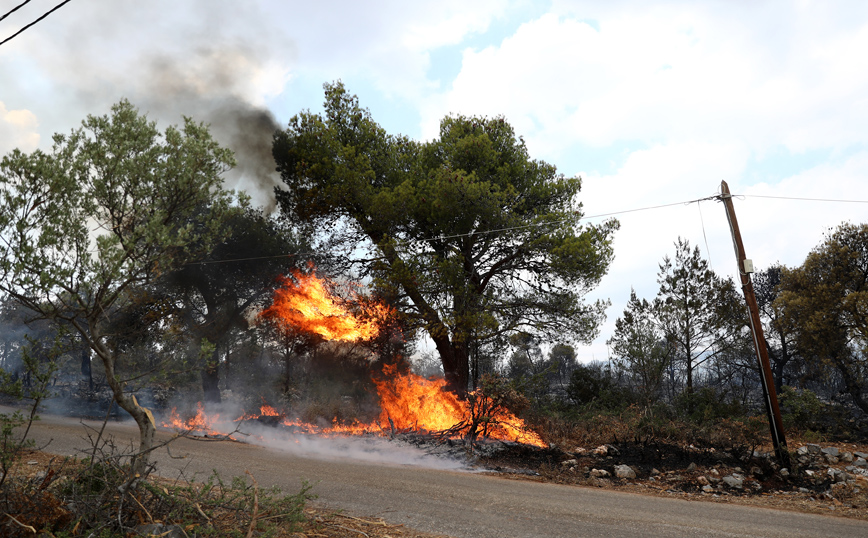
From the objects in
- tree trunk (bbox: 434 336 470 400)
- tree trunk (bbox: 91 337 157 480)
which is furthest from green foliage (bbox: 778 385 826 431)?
tree trunk (bbox: 91 337 157 480)

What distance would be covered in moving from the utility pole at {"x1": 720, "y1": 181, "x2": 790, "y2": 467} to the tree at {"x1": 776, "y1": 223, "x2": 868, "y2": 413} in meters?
10.4

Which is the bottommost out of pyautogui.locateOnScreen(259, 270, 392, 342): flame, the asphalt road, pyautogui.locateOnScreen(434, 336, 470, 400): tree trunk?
the asphalt road

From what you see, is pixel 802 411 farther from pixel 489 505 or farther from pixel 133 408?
pixel 133 408

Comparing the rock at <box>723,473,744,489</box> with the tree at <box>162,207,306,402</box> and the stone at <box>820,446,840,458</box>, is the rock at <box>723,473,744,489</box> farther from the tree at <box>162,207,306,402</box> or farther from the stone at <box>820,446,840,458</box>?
the tree at <box>162,207,306,402</box>

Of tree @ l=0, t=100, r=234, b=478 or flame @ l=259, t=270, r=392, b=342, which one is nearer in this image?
tree @ l=0, t=100, r=234, b=478

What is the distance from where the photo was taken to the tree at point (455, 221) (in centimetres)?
1638

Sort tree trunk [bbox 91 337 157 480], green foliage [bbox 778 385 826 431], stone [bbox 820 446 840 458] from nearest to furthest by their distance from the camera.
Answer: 1. tree trunk [bbox 91 337 157 480]
2. stone [bbox 820 446 840 458]
3. green foliage [bbox 778 385 826 431]

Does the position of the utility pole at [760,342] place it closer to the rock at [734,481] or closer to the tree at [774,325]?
the rock at [734,481]

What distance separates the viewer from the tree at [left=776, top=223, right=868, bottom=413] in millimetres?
19219

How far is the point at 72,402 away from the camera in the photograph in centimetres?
2138

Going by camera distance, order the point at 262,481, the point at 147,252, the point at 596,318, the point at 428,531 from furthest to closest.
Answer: the point at 596,318 → the point at 262,481 → the point at 147,252 → the point at 428,531

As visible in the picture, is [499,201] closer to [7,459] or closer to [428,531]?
[428,531]

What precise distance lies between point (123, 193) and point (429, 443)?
9.95 meters

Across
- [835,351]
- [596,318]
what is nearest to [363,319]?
[596,318]
